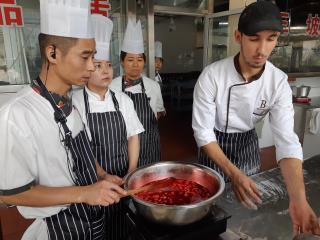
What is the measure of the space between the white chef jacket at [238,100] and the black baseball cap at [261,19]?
1.21 feet

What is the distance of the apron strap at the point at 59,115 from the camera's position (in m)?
1.14

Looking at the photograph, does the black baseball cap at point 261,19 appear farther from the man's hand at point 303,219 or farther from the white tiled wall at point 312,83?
the white tiled wall at point 312,83

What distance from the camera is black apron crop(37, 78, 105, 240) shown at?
1175 mm

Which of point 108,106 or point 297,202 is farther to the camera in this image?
point 108,106

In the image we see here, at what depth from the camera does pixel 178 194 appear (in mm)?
1110

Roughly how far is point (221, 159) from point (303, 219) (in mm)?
464

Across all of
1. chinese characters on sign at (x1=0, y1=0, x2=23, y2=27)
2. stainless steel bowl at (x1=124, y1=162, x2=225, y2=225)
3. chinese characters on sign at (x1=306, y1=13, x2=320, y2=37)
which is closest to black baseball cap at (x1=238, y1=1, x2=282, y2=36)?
stainless steel bowl at (x1=124, y1=162, x2=225, y2=225)

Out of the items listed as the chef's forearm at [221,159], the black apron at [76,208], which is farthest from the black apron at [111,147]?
the chef's forearm at [221,159]

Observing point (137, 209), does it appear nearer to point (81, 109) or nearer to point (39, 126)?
point (39, 126)

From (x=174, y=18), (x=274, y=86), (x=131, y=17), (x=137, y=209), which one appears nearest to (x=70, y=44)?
(x=137, y=209)

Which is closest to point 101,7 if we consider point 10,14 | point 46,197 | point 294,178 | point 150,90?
point 10,14

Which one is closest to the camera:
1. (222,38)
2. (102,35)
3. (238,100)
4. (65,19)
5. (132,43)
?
(65,19)

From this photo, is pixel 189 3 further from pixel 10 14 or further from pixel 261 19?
pixel 261 19

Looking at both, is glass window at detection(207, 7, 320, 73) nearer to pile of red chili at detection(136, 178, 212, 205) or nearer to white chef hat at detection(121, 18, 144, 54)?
white chef hat at detection(121, 18, 144, 54)
